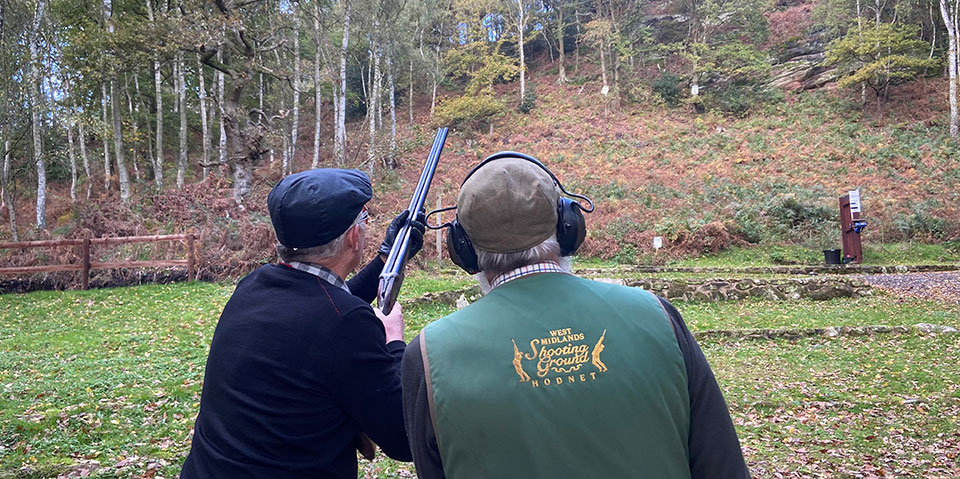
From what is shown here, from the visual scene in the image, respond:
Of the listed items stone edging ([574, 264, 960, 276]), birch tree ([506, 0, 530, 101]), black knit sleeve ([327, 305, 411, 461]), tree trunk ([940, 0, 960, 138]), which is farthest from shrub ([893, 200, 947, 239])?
birch tree ([506, 0, 530, 101])

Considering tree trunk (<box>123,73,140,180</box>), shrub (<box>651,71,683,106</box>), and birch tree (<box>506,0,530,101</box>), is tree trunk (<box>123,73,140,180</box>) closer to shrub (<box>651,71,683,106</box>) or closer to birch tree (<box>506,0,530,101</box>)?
birch tree (<box>506,0,530,101</box>)

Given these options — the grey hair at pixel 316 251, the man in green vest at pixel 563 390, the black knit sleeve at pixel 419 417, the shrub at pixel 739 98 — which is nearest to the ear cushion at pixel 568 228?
the man in green vest at pixel 563 390

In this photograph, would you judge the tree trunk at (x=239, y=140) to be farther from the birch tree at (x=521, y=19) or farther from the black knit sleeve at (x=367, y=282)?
the birch tree at (x=521, y=19)

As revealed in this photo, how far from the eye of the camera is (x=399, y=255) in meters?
2.13

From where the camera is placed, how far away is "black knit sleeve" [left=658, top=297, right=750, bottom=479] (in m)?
1.32

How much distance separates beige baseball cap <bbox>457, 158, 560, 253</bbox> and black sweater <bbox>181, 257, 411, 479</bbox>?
51 cm

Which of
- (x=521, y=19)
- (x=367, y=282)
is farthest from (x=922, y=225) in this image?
(x=521, y=19)

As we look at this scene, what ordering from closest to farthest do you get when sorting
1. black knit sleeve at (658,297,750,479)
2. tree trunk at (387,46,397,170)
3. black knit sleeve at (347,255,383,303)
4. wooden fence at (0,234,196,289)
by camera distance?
black knit sleeve at (658,297,750,479) < black knit sleeve at (347,255,383,303) < wooden fence at (0,234,196,289) < tree trunk at (387,46,397,170)

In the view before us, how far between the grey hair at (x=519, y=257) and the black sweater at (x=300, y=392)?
439mm

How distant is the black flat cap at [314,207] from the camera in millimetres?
1801

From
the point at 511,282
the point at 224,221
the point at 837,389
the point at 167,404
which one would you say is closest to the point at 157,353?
the point at 167,404

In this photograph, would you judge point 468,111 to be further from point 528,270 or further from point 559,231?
point 528,270

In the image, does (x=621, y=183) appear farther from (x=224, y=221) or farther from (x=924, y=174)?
(x=224, y=221)

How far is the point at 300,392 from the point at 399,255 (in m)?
0.64
